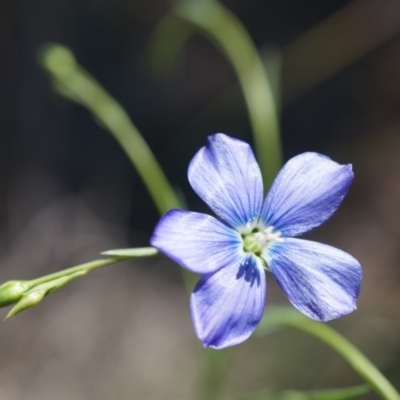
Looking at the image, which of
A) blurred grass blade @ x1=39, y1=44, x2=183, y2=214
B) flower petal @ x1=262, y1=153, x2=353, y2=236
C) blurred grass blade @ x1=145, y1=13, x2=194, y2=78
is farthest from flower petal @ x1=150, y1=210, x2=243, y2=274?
blurred grass blade @ x1=145, y1=13, x2=194, y2=78

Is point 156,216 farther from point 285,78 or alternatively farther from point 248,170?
point 248,170

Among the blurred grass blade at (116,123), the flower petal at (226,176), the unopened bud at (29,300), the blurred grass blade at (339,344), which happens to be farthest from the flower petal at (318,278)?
the blurred grass blade at (116,123)

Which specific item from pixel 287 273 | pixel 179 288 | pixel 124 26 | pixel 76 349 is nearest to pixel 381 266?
pixel 179 288

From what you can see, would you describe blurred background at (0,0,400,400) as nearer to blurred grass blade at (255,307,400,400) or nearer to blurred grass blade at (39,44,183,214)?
blurred grass blade at (39,44,183,214)

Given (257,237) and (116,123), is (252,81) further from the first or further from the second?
(257,237)

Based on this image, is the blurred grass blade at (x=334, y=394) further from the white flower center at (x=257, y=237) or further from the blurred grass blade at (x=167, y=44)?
the blurred grass blade at (x=167, y=44)
